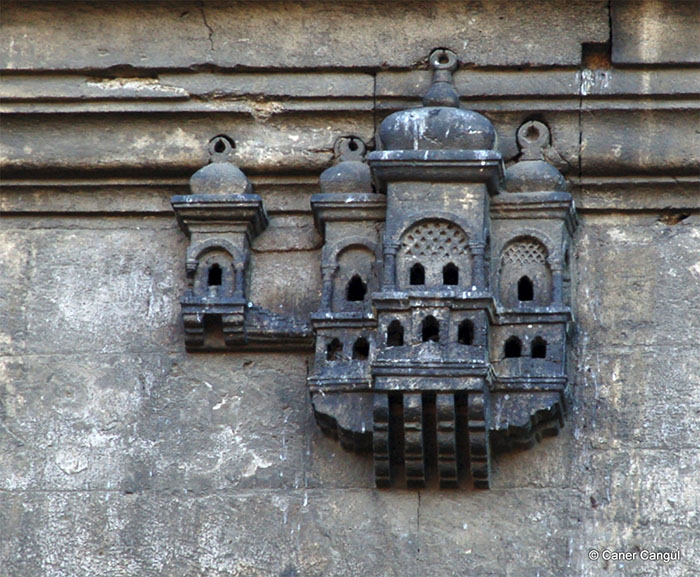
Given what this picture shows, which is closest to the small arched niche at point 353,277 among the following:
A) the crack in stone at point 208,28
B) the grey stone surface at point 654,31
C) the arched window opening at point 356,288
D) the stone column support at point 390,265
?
the arched window opening at point 356,288

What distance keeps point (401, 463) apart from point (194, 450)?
0.58 metres

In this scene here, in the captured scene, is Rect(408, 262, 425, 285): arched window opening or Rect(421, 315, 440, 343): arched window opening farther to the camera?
Rect(408, 262, 425, 285): arched window opening

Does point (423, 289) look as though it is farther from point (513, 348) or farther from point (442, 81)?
point (442, 81)

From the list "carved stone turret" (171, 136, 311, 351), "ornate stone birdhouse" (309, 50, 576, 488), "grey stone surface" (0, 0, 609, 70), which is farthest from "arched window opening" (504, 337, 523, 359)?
"grey stone surface" (0, 0, 609, 70)

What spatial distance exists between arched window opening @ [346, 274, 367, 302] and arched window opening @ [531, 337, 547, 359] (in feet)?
1.66

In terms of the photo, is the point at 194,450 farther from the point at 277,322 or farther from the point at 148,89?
the point at 148,89

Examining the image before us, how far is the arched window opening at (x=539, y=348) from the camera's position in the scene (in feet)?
18.4

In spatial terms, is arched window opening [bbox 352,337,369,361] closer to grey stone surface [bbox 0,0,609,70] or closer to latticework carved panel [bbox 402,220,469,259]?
latticework carved panel [bbox 402,220,469,259]

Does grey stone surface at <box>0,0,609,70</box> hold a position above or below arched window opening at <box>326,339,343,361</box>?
above

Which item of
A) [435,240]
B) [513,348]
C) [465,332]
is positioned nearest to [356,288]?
[435,240]

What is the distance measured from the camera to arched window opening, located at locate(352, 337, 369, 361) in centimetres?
562

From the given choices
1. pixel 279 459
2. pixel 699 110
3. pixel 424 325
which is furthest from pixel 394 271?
pixel 699 110

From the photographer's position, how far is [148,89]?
19.6 ft

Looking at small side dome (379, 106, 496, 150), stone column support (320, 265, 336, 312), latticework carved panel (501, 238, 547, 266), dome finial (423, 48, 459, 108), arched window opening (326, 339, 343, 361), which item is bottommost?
arched window opening (326, 339, 343, 361)
